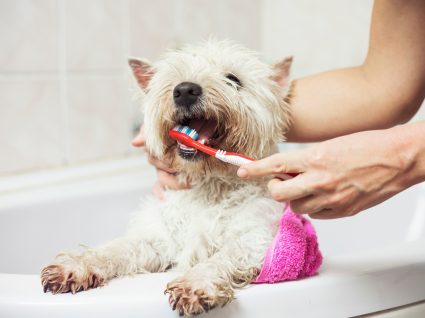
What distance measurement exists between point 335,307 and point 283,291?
84 mm

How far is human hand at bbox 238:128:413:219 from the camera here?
2.38ft

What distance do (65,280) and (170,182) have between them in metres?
0.32

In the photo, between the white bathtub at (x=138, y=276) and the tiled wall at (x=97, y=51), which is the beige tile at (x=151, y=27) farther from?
the white bathtub at (x=138, y=276)

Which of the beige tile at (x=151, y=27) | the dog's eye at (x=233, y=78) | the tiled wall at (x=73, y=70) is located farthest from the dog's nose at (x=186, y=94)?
the beige tile at (x=151, y=27)

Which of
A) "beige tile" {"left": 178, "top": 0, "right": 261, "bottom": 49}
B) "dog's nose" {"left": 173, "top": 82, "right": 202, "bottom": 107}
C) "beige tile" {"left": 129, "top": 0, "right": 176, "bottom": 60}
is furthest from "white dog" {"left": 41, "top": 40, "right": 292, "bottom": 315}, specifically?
"beige tile" {"left": 178, "top": 0, "right": 261, "bottom": 49}

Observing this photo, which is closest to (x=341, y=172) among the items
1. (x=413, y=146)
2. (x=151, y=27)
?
(x=413, y=146)

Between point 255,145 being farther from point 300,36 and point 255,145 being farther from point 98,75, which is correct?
point 300,36

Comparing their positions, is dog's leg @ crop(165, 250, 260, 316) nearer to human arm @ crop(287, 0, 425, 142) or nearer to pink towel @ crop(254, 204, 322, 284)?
pink towel @ crop(254, 204, 322, 284)

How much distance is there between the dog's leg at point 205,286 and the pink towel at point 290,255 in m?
0.04

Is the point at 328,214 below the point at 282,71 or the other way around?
below

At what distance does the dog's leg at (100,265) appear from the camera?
2.48 feet

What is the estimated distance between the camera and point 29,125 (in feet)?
4.90

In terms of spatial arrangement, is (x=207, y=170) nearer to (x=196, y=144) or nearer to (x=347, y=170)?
(x=196, y=144)

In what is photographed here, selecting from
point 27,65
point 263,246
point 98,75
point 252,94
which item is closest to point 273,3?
point 98,75
